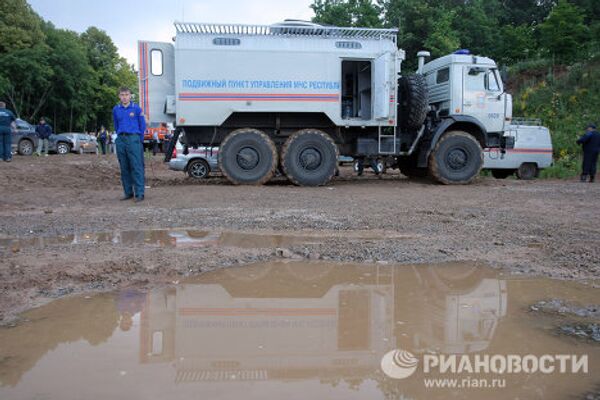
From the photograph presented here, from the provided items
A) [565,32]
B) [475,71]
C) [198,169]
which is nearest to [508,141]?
[475,71]

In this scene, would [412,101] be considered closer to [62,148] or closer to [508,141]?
[508,141]

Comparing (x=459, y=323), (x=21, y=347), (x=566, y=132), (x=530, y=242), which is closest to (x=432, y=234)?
(x=530, y=242)

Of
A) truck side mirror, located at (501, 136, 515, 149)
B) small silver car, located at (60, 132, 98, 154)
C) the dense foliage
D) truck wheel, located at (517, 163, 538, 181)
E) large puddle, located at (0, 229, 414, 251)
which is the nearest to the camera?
large puddle, located at (0, 229, 414, 251)

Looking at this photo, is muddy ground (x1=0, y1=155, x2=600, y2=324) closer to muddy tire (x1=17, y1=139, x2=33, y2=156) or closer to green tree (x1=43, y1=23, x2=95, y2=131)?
muddy tire (x1=17, y1=139, x2=33, y2=156)

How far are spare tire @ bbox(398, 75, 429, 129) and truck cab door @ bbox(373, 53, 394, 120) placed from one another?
27.8 inches

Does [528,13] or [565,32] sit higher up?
[528,13]

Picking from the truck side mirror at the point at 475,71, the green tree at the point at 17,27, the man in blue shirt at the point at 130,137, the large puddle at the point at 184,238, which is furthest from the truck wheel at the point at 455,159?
the green tree at the point at 17,27

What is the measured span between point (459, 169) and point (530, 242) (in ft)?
25.5

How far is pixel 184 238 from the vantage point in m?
5.88

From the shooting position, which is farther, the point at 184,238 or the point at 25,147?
the point at 25,147

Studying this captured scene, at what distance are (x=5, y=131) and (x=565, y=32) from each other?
27.4m

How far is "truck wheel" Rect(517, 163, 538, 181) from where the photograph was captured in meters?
17.2

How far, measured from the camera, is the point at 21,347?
9.84 ft

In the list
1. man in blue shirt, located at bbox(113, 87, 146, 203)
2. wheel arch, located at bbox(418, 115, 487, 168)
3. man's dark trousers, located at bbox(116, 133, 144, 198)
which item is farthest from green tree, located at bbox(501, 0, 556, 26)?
man's dark trousers, located at bbox(116, 133, 144, 198)
